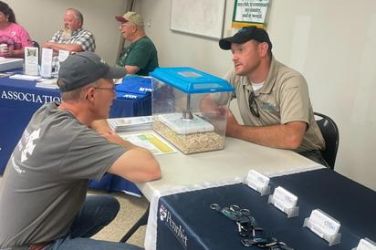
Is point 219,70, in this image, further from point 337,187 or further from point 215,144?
point 337,187

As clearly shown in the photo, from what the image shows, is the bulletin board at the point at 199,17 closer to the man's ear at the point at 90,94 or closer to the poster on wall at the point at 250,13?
the poster on wall at the point at 250,13

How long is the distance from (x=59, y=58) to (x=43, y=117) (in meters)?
1.65

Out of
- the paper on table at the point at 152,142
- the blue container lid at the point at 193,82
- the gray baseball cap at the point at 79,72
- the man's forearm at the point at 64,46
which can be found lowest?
the paper on table at the point at 152,142

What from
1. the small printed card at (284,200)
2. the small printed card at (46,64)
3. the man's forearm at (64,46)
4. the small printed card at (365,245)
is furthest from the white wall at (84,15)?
the small printed card at (365,245)

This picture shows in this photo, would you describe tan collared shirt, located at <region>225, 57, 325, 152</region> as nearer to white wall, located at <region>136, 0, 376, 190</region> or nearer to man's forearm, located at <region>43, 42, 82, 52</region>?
white wall, located at <region>136, 0, 376, 190</region>

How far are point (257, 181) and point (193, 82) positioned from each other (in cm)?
45

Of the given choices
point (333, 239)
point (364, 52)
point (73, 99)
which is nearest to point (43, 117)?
point (73, 99)

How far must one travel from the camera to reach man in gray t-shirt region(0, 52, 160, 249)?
3.78 ft

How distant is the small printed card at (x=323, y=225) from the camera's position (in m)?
0.95

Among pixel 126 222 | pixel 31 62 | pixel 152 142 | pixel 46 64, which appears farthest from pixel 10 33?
pixel 152 142

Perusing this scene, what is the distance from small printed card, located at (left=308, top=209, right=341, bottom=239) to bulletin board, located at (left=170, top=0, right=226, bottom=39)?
2.68 metres

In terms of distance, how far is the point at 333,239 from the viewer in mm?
952

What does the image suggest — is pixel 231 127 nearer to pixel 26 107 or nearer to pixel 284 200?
pixel 284 200

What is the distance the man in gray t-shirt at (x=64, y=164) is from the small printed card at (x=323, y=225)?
489mm
